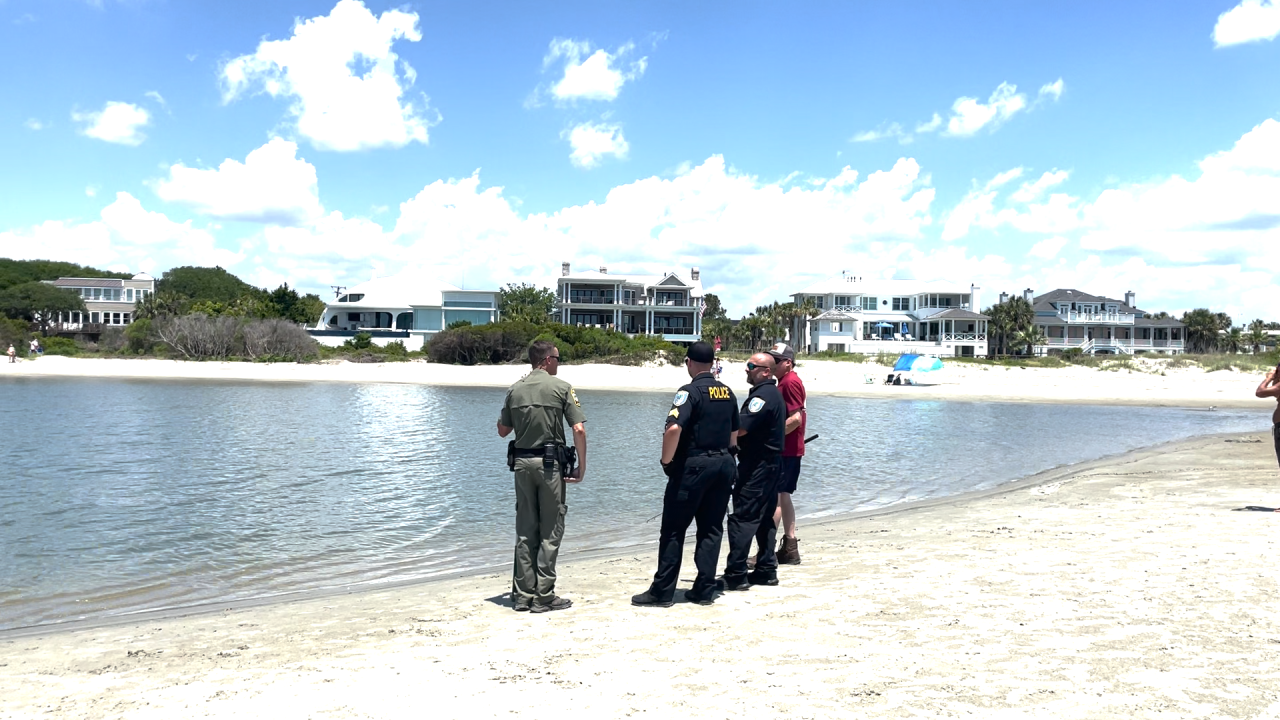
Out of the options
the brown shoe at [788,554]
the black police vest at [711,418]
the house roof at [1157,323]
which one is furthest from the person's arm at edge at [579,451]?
the house roof at [1157,323]

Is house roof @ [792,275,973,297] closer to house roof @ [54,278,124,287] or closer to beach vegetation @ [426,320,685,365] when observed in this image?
beach vegetation @ [426,320,685,365]

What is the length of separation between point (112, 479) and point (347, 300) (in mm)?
70577

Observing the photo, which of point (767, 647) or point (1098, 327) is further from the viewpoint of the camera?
point (1098, 327)

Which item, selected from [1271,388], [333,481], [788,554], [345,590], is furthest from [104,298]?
[1271,388]

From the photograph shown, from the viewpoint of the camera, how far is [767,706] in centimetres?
505

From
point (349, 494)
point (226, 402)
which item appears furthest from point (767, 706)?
point (226, 402)

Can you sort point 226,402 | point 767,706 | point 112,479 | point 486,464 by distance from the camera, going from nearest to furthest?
point 767,706 → point 112,479 → point 486,464 → point 226,402

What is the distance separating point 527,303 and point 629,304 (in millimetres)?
18686

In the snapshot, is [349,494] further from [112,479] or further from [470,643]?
[470,643]

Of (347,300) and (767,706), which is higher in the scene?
(347,300)

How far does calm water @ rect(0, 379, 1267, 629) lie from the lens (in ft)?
35.1

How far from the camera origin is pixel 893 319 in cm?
8650

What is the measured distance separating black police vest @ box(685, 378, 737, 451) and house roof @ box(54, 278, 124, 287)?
111 metres

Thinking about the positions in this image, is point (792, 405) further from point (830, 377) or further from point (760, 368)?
point (830, 377)
